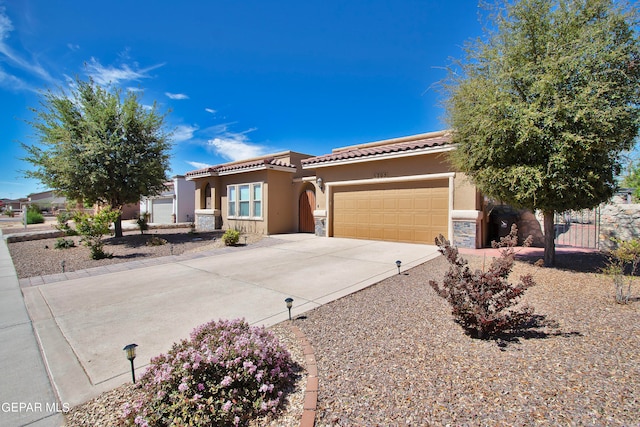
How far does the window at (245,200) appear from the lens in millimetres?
15430

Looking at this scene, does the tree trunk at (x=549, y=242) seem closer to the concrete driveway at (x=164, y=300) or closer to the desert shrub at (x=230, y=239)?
the concrete driveway at (x=164, y=300)

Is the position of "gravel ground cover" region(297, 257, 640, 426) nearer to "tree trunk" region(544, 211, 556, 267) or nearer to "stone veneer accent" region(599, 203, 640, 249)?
"tree trunk" region(544, 211, 556, 267)

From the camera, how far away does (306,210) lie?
615 inches

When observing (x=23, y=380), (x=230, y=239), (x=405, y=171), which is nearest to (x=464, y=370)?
(x=23, y=380)

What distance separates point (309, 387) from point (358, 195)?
1043 centimetres

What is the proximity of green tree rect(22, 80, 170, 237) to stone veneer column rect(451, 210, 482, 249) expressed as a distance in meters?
13.2

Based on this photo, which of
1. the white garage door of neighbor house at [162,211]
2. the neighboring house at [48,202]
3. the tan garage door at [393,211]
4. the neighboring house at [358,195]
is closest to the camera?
the neighboring house at [358,195]

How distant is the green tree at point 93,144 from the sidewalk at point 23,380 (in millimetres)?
9095

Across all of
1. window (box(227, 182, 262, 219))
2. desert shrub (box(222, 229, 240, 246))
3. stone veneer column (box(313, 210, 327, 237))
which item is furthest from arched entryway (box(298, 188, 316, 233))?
desert shrub (box(222, 229, 240, 246))

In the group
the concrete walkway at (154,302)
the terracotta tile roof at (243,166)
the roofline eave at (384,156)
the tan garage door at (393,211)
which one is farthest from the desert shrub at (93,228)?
the tan garage door at (393,211)

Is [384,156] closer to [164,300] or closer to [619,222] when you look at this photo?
[619,222]

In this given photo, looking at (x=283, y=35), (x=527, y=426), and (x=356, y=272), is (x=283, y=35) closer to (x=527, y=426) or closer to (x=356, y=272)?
(x=356, y=272)

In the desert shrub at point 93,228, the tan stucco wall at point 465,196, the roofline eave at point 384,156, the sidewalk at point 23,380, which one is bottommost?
the sidewalk at point 23,380

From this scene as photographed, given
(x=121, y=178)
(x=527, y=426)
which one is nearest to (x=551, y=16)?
(x=527, y=426)
